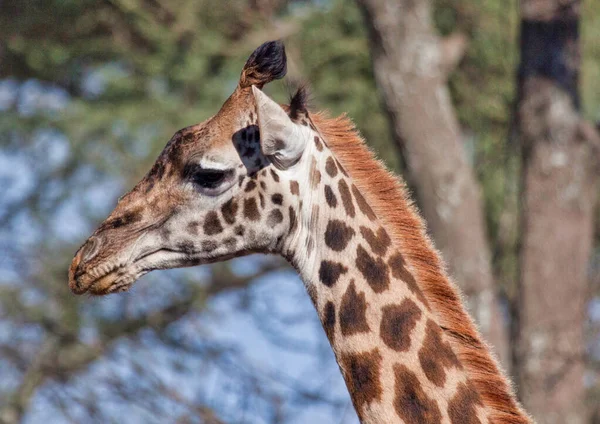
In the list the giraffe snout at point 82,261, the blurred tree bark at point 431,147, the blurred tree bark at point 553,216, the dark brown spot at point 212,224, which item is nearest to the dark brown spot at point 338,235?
the dark brown spot at point 212,224

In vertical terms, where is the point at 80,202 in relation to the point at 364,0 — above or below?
below

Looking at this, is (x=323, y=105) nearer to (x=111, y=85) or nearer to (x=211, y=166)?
(x=111, y=85)

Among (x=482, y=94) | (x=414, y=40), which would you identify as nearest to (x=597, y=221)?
(x=482, y=94)

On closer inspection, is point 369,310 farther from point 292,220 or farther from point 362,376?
point 292,220

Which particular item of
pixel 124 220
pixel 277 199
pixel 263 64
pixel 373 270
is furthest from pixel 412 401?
pixel 263 64

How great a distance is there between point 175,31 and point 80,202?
2.13m

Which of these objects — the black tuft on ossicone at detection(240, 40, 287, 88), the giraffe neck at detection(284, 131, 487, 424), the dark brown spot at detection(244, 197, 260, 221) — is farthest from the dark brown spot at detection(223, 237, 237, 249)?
the black tuft on ossicone at detection(240, 40, 287, 88)

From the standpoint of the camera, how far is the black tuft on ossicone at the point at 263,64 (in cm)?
453

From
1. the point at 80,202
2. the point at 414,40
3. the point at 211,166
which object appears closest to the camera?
the point at 211,166

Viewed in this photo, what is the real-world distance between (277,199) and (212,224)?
295mm

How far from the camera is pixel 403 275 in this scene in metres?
4.28

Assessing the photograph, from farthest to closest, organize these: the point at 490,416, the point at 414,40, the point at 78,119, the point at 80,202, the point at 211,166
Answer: the point at 80,202
the point at 78,119
the point at 414,40
the point at 211,166
the point at 490,416

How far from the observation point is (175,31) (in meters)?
10.8

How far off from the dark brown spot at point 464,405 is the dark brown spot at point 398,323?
0.91ft
